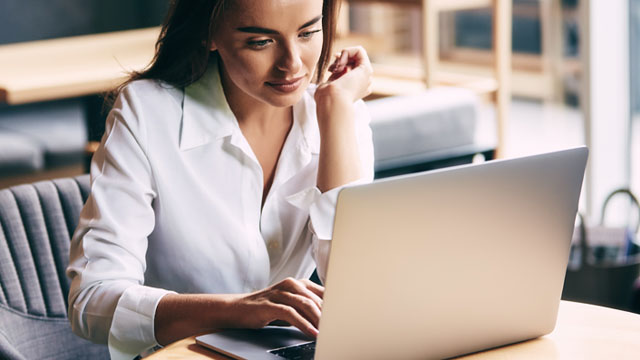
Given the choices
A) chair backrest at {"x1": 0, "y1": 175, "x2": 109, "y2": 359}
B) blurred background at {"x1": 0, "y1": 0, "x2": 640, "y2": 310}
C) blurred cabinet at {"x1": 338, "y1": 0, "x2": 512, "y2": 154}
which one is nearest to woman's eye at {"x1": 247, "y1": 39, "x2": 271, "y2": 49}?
chair backrest at {"x1": 0, "y1": 175, "x2": 109, "y2": 359}

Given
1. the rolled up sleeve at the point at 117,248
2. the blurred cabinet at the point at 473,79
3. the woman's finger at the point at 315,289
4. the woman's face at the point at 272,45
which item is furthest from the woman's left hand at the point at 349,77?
the blurred cabinet at the point at 473,79

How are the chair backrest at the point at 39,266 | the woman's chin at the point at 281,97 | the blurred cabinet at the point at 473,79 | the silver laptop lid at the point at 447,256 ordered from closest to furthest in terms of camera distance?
the silver laptop lid at the point at 447,256 < the woman's chin at the point at 281,97 < the chair backrest at the point at 39,266 < the blurred cabinet at the point at 473,79

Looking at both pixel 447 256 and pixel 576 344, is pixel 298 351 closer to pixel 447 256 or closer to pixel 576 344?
pixel 447 256

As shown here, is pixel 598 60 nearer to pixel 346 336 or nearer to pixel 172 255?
pixel 172 255

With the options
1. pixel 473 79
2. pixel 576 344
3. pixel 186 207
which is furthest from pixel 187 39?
pixel 473 79

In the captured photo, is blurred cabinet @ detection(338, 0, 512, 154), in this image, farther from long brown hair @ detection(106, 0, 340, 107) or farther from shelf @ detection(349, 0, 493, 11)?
long brown hair @ detection(106, 0, 340, 107)

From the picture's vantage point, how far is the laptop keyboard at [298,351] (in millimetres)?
1107

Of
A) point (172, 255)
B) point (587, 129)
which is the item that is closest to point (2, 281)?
point (172, 255)

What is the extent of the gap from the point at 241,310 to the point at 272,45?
0.41 metres

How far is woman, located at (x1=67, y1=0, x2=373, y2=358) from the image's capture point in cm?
129

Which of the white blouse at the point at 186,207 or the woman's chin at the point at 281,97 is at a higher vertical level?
the woman's chin at the point at 281,97

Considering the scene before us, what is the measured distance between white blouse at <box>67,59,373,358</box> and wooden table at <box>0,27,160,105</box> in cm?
150

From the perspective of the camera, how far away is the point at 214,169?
4.78ft

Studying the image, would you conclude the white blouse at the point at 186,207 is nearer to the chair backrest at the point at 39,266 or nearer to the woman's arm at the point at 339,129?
the woman's arm at the point at 339,129
